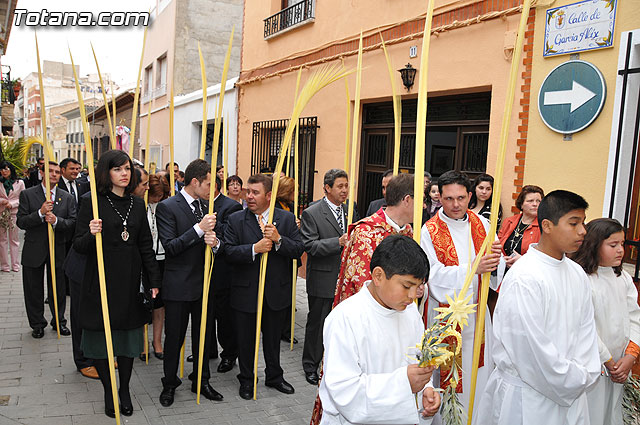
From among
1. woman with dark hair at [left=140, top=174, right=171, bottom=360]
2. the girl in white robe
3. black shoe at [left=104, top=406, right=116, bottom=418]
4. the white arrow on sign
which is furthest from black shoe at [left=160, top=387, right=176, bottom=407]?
the white arrow on sign

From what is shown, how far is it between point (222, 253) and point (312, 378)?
4.66 ft

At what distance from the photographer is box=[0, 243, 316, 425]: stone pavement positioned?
3975 millimetres

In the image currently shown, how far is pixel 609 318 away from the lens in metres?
3.18

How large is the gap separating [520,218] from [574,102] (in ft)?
4.28

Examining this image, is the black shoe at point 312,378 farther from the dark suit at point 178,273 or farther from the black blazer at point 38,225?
the black blazer at point 38,225

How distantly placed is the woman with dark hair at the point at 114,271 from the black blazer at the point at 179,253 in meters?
0.27

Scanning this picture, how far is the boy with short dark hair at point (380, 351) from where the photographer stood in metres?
2.12

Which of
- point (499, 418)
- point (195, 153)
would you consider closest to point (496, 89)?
point (499, 418)

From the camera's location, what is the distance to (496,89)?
5.98 meters

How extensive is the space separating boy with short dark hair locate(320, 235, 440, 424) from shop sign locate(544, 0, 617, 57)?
152 inches

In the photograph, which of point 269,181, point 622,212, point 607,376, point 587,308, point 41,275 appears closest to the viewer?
point 587,308

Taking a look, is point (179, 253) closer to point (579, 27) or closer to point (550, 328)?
point (550, 328)

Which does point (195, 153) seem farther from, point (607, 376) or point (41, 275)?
point (607, 376)

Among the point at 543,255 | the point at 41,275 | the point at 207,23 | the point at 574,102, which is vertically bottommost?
the point at 41,275
